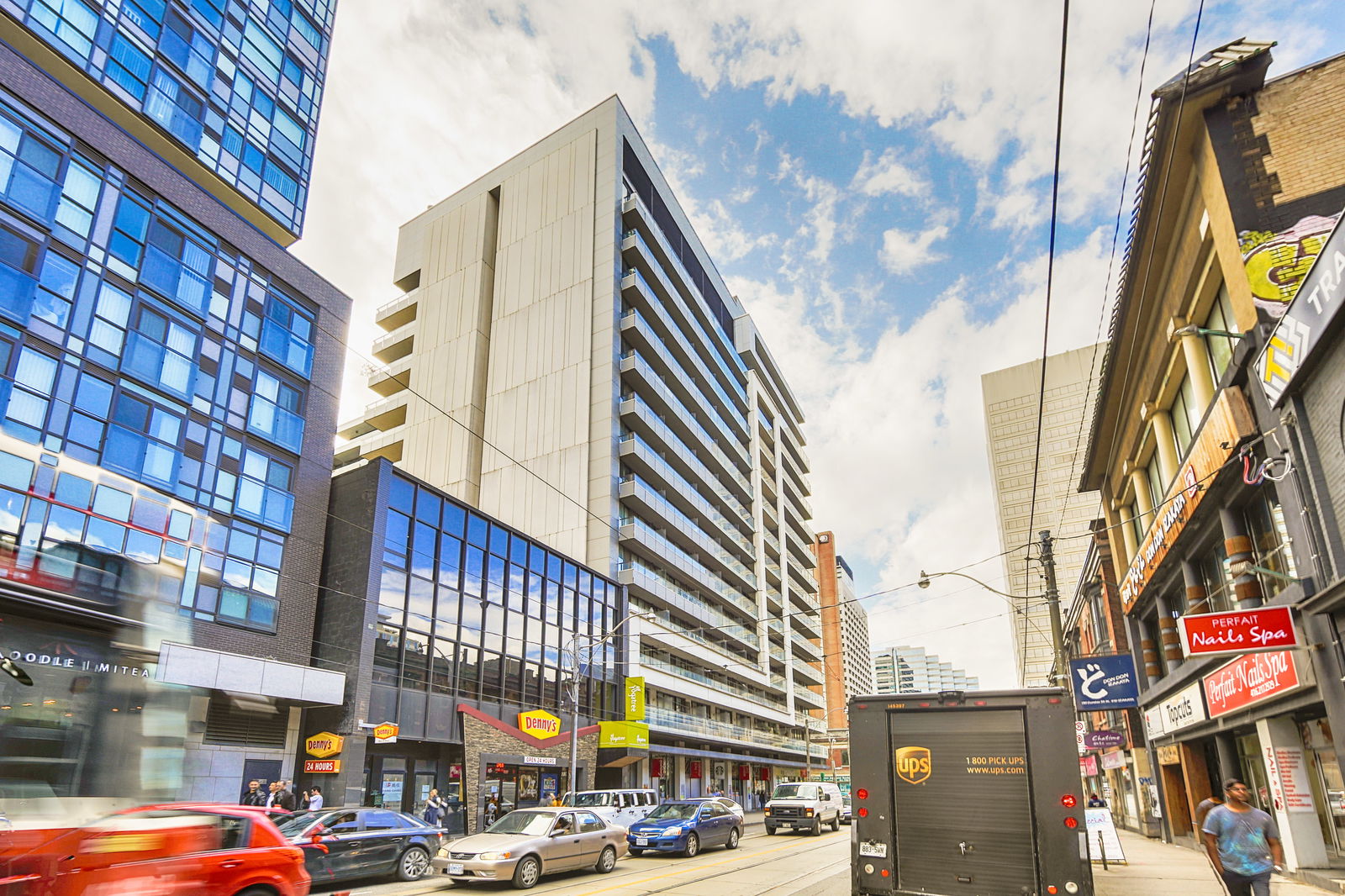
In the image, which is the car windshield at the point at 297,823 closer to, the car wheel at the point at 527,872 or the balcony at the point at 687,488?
the car wheel at the point at 527,872

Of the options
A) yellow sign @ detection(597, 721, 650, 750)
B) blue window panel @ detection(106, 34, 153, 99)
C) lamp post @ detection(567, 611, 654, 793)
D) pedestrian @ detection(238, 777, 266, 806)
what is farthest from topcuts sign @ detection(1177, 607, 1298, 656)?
blue window panel @ detection(106, 34, 153, 99)

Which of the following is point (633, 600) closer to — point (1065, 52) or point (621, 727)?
point (621, 727)

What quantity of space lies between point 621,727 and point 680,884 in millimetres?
23583

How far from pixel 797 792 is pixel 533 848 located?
58.9 feet

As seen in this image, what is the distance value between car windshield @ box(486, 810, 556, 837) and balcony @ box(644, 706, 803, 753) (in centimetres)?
2606

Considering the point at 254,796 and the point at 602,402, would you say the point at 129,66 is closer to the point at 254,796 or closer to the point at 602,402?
the point at 254,796

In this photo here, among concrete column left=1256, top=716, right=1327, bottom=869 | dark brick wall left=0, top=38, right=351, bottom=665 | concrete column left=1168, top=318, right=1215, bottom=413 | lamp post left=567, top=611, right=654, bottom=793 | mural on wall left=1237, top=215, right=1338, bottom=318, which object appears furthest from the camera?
lamp post left=567, top=611, right=654, bottom=793

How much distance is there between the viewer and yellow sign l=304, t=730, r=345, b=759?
24500 mm

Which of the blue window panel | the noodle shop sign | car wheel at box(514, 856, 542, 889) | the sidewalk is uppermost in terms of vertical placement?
the blue window panel

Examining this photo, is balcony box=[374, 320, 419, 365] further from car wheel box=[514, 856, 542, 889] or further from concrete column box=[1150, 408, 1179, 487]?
concrete column box=[1150, 408, 1179, 487]

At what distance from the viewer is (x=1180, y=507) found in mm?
18266

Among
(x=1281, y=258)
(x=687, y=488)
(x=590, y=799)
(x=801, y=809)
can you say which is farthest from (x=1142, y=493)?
(x=687, y=488)

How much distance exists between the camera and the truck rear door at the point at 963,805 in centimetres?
934

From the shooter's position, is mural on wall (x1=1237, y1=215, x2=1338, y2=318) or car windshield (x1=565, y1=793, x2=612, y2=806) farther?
car windshield (x1=565, y1=793, x2=612, y2=806)
